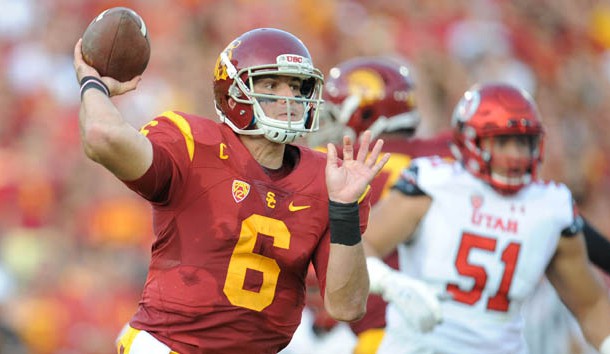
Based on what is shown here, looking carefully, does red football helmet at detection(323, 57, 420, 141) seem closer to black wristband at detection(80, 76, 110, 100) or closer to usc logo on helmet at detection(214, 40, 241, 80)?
usc logo on helmet at detection(214, 40, 241, 80)

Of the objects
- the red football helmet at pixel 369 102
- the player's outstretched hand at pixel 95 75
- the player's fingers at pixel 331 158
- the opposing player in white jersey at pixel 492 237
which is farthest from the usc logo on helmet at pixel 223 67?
the red football helmet at pixel 369 102

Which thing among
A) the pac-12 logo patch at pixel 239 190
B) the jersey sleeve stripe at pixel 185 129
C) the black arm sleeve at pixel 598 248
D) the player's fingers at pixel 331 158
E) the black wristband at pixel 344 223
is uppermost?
the jersey sleeve stripe at pixel 185 129

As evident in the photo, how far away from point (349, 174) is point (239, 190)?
0.38 meters

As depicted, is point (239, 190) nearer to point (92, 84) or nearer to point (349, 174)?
point (349, 174)

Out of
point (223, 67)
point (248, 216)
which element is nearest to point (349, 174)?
point (248, 216)

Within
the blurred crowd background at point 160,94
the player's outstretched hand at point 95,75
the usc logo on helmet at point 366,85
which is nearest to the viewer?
the player's outstretched hand at point 95,75

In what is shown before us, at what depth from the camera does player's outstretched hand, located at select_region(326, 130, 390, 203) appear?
3818mm

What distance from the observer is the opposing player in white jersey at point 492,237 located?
5.20 metres

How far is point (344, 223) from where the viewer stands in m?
3.83

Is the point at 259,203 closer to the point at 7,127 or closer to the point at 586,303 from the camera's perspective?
the point at 586,303

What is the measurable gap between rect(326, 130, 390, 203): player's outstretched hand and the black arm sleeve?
6.41 ft

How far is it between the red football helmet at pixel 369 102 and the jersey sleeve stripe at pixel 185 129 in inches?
103

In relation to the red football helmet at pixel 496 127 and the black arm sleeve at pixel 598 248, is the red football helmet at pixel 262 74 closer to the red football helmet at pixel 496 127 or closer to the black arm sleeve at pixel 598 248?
the red football helmet at pixel 496 127

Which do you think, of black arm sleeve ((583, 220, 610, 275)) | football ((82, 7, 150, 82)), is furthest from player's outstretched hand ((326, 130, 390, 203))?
black arm sleeve ((583, 220, 610, 275))
